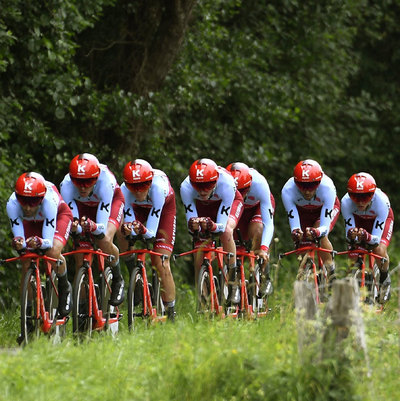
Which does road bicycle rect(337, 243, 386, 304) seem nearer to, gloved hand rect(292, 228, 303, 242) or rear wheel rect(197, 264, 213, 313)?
gloved hand rect(292, 228, 303, 242)

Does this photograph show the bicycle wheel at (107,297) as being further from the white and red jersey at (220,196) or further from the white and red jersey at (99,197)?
the white and red jersey at (220,196)

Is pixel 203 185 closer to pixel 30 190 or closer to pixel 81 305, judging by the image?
pixel 81 305

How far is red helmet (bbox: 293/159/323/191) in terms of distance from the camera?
1360cm

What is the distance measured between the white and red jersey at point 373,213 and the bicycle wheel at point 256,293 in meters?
1.36

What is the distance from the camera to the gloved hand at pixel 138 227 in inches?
453

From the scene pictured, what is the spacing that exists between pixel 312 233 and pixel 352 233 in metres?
0.74

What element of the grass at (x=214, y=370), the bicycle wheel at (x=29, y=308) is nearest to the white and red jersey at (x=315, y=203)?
the bicycle wheel at (x=29, y=308)

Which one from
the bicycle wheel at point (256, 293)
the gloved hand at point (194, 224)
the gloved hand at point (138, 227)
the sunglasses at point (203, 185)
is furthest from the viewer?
the bicycle wheel at point (256, 293)

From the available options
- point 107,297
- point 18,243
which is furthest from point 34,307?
point 107,297

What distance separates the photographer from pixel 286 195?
14.0m

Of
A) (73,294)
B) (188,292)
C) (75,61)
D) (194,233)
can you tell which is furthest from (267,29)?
(73,294)

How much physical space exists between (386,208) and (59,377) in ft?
23.3

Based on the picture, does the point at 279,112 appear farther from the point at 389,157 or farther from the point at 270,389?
the point at 270,389

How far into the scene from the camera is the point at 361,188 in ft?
45.6
